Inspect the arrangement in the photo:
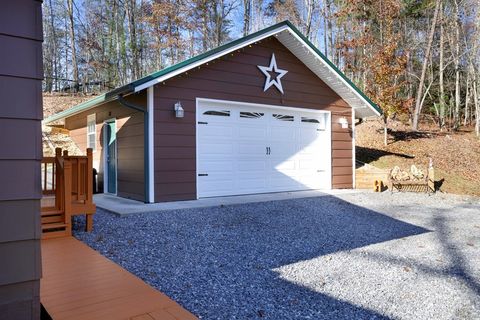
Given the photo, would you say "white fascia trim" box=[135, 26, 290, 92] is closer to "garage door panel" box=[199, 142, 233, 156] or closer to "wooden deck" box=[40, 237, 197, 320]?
"garage door panel" box=[199, 142, 233, 156]

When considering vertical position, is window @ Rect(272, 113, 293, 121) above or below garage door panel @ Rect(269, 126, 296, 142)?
above

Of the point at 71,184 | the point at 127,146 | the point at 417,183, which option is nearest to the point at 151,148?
the point at 127,146

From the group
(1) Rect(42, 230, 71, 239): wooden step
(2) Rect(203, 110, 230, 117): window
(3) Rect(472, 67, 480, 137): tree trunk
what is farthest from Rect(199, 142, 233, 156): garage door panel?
(3) Rect(472, 67, 480, 137): tree trunk

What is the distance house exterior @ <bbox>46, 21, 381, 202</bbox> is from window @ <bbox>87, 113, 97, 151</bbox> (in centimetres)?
3

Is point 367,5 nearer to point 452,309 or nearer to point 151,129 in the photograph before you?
point 151,129

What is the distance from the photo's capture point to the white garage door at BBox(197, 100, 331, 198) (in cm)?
789

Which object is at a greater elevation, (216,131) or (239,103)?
(239,103)

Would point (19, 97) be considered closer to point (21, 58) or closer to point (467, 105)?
point (21, 58)

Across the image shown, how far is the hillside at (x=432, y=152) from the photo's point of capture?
1114 cm

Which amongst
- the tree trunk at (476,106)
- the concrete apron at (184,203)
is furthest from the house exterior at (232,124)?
the tree trunk at (476,106)

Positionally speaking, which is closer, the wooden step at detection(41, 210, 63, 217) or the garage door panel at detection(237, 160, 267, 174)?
the wooden step at detection(41, 210, 63, 217)

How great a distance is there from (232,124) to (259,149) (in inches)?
36.7

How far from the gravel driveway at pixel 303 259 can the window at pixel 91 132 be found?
391cm

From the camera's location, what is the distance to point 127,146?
7.88m
